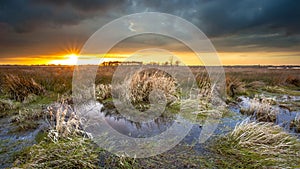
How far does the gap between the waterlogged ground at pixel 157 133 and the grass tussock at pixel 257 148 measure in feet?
0.89

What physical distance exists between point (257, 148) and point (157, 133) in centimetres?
220

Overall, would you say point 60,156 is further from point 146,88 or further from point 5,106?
point 146,88

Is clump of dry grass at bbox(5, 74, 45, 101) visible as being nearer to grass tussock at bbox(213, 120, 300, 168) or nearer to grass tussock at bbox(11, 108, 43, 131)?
grass tussock at bbox(11, 108, 43, 131)

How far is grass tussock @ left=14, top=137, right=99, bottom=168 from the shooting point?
9.89ft

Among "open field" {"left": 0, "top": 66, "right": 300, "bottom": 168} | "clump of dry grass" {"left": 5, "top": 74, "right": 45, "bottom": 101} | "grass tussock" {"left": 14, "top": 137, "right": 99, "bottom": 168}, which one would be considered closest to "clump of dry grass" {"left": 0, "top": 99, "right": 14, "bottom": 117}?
"open field" {"left": 0, "top": 66, "right": 300, "bottom": 168}

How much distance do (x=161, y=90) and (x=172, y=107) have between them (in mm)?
899

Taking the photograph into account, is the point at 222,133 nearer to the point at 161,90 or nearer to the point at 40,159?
the point at 161,90

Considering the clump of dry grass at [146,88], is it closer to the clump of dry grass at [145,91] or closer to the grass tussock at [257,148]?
the clump of dry grass at [145,91]

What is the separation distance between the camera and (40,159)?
2984 millimetres

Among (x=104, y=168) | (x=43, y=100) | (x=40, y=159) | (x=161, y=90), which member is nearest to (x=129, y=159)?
(x=104, y=168)

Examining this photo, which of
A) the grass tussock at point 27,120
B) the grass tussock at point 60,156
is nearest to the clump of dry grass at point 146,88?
the grass tussock at point 27,120

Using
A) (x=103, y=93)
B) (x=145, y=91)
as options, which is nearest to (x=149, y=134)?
(x=145, y=91)

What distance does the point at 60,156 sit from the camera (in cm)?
315

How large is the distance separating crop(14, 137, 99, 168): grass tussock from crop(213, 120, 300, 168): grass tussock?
2.46 m
